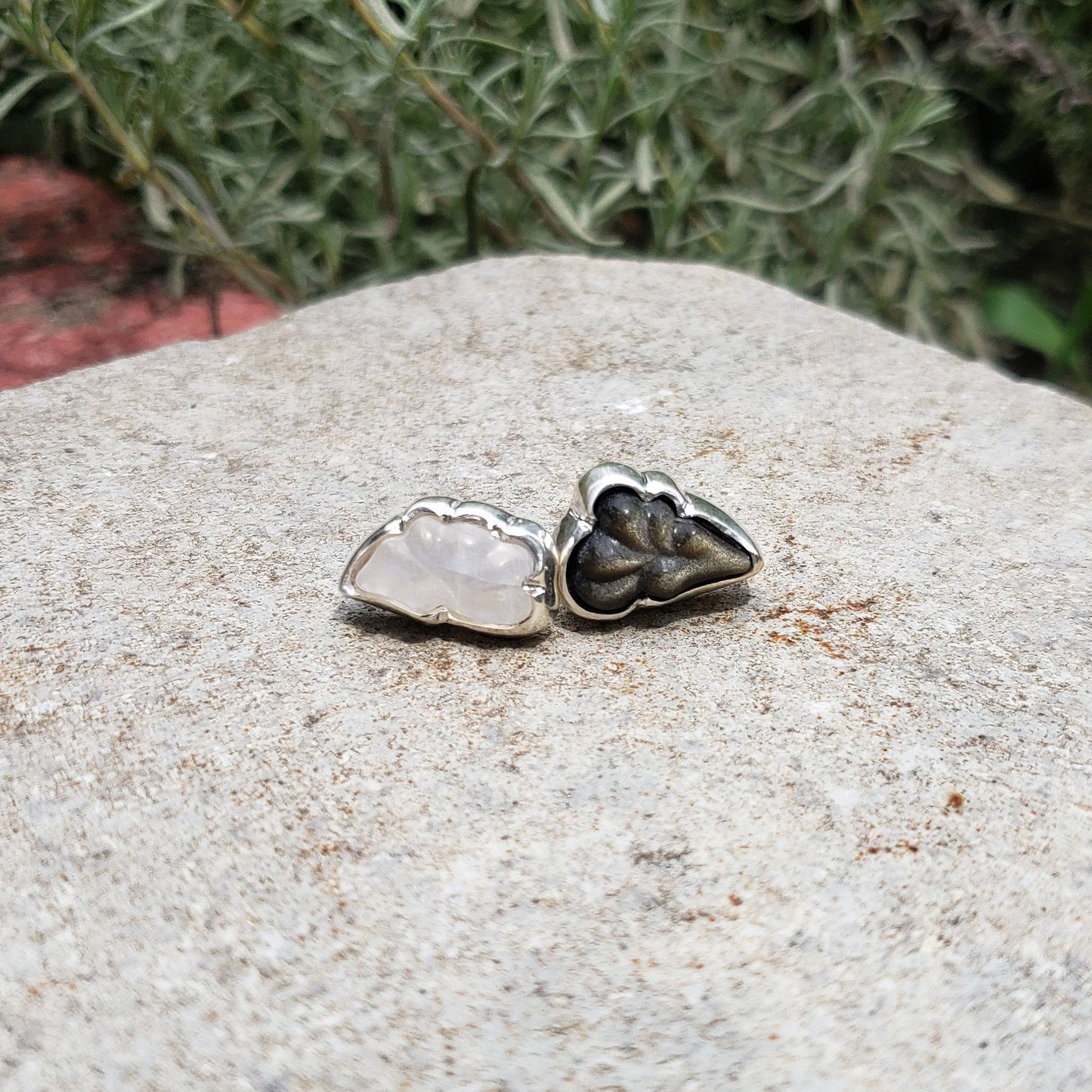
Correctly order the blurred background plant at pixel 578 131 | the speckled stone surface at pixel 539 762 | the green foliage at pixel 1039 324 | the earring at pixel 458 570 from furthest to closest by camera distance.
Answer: the green foliage at pixel 1039 324
the blurred background plant at pixel 578 131
the earring at pixel 458 570
the speckled stone surface at pixel 539 762

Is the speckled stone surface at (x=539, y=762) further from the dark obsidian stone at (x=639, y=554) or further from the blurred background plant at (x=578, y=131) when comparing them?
the blurred background plant at (x=578, y=131)

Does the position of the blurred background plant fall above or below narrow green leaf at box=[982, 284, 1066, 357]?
above

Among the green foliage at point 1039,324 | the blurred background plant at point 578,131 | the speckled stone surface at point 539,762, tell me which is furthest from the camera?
the green foliage at point 1039,324

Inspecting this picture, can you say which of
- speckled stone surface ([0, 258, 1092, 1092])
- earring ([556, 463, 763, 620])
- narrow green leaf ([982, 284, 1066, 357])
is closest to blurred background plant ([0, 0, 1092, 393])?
narrow green leaf ([982, 284, 1066, 357])

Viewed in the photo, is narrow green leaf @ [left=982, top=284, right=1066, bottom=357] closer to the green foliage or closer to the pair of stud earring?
the green foliage

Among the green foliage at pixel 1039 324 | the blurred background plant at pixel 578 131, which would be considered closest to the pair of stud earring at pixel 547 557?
the blurred background plant at pixel 578 131

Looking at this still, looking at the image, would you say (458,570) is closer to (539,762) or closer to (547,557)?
(547,557)

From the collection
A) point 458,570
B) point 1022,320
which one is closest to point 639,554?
point 458,570
